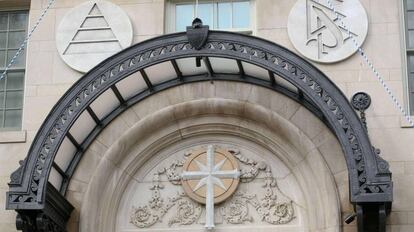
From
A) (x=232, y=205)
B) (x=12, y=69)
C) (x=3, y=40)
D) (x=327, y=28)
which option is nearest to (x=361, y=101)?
(x=327, y=28)

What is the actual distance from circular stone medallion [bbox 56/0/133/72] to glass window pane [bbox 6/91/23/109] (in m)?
1.05

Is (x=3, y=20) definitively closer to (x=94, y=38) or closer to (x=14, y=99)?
(x=14, y=99)

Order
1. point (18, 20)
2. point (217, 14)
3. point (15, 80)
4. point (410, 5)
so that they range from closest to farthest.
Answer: point (410, 5), point (217, 14), point (15, 80), point (18, 20)

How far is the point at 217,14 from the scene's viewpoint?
54.2ft

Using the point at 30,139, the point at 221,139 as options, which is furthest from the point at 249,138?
the point at 30,139

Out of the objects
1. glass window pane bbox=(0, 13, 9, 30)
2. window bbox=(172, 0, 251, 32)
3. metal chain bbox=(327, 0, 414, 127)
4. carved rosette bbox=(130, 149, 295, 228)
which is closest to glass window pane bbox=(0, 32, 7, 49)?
glass window pane bbox=(0, 13, 9, 30)

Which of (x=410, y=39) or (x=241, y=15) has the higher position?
(x=241, y=15)

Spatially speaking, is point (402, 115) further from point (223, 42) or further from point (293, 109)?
point (223, 42)

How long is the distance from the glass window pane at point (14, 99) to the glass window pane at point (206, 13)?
3.42m

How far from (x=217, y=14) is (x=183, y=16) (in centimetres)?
61

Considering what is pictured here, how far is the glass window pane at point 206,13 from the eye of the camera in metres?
16.5

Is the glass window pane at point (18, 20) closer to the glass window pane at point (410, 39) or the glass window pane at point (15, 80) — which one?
the glass window pane at point (15, 80)

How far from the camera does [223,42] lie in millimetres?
14281

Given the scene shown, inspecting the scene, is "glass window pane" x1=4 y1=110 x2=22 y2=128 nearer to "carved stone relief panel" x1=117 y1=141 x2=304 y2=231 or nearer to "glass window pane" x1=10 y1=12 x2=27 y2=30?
"glass window pane" x1=10 y1=12 x2=27 y2=30
